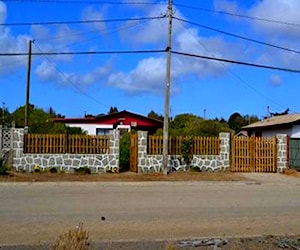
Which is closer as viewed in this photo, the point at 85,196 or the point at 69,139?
the point at 85,196

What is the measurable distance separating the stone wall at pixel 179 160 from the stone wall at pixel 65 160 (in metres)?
1.25

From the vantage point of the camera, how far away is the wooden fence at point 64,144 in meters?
27.8

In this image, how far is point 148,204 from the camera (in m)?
15.3

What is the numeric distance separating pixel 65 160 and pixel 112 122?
27936 mm

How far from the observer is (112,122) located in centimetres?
5575

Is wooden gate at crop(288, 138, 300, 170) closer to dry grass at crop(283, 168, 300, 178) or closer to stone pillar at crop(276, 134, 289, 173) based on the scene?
dry grass at crop(283, 168, 300, 178)

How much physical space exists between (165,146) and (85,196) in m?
10.6

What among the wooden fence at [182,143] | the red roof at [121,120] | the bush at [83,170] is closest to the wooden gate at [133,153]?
the wooden fence at [182,143]

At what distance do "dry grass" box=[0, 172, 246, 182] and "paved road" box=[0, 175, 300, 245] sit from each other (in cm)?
311

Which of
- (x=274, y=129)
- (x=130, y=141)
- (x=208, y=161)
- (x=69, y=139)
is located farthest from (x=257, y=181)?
(x=274, y=129)

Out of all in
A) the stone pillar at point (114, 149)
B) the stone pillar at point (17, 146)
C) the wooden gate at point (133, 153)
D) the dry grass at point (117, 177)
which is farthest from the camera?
the wooden gate at point (133, 153)

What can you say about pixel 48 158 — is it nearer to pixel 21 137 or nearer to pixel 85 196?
pixel 21 137

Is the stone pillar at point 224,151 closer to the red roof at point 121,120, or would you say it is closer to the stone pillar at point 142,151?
the stone pillar at point 142,151

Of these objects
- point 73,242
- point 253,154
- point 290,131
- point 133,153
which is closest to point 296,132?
point 290,131
